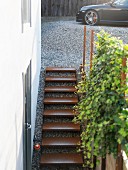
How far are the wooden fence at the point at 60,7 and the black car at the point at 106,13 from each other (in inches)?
89.2

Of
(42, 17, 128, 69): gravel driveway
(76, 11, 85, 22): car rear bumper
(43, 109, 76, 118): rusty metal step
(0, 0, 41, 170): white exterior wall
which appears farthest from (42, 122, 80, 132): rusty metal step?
(76, 11, 85, 22): car rear bumper

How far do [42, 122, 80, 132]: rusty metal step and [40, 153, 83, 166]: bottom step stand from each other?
68 centimetres

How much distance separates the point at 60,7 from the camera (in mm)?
17016

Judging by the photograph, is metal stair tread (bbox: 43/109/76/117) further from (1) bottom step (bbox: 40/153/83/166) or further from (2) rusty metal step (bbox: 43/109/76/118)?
(1) bottom step (bbox: 40/153/83/166)

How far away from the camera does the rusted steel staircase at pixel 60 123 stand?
25.1 ft

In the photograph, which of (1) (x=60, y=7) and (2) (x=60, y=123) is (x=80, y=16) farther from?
(2) (x=60, y=123)

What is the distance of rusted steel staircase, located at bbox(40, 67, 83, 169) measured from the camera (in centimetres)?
766

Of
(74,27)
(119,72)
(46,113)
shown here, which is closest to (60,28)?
(74,27)

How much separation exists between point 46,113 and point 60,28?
20.1ft

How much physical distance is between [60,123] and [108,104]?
4.83 meters

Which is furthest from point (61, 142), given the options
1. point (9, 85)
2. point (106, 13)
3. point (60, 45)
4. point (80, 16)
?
point (106, 13)

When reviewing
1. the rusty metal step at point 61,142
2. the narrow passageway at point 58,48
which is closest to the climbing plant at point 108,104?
the rusty metal step at point 61,142

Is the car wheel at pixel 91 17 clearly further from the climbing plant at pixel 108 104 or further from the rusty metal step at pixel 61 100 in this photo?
the climbing plant at pixel 108 104

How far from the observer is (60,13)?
17.2m
